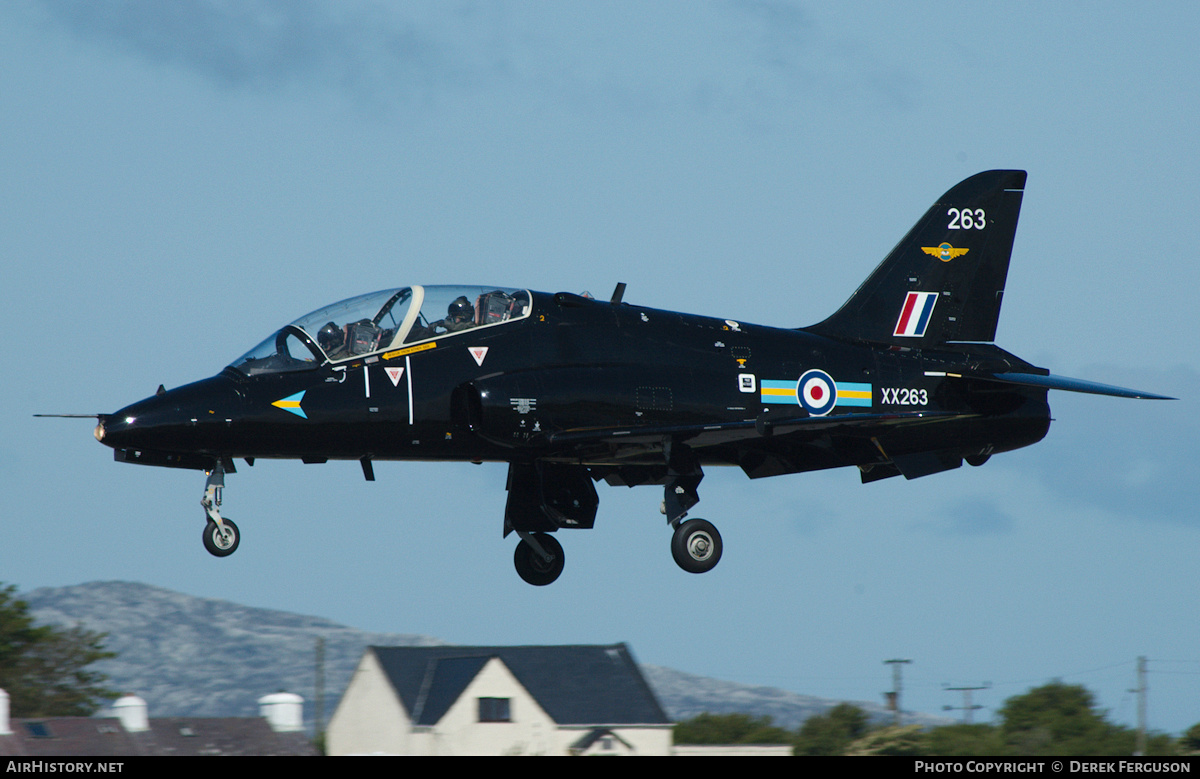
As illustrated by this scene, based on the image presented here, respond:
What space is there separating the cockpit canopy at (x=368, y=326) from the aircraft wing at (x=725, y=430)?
1.94m

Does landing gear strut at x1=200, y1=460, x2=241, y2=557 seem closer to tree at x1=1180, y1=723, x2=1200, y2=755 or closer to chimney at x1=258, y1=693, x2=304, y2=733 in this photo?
chimney at x1=258, y1=693, x2=304, y2=733

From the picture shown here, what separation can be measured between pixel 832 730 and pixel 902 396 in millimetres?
26977

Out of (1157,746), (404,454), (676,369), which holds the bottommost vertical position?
(1157,746)

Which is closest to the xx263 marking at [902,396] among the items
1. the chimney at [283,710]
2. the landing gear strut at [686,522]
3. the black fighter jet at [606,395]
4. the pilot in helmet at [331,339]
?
the black fighter jet at [606,395]

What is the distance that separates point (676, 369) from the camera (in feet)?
64.5

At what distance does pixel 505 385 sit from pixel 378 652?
22531mm

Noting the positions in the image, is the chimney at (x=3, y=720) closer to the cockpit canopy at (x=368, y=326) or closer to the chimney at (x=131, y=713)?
the chimney at (x=131, y=713)

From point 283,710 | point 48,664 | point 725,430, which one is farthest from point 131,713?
point 725,430

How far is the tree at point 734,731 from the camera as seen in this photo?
4838 cm

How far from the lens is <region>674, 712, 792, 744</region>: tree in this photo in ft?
159

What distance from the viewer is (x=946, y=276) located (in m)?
23.2
